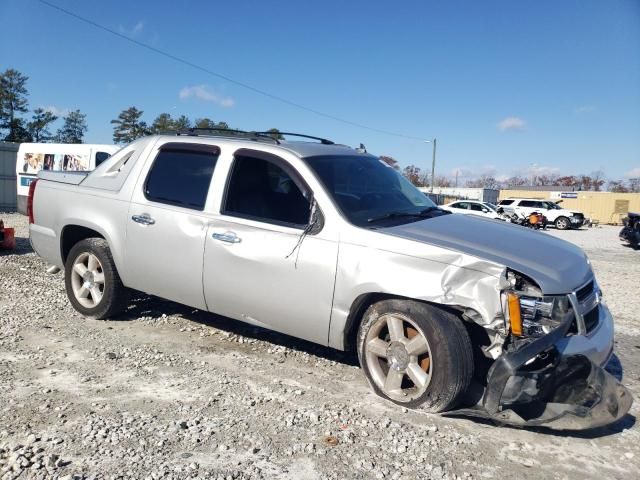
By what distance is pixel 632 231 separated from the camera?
727 inches

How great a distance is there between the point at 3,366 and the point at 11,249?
20.0 ft

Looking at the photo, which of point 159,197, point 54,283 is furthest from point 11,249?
point 159,197

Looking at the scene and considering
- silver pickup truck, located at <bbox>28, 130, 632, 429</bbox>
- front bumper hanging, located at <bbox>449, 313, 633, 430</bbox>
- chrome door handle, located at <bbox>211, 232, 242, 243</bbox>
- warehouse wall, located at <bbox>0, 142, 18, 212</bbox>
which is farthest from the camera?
warehouse wall, located at <bbox>0, 142, 18, 212</bbox>

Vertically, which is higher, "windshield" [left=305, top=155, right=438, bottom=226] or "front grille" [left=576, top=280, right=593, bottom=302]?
"windshield" [left=305, top=155, right=438, bottom=226]

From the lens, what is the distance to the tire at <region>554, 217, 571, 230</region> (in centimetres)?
3144

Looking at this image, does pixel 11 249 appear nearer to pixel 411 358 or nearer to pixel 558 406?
pixel 411 358

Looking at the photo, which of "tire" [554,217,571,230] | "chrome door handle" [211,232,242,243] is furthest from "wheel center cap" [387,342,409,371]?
"tire" [554,217,571,230]

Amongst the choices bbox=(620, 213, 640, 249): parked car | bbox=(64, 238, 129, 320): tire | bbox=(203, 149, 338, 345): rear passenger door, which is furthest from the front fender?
bbox=(620, 213, 640, 249): parked car

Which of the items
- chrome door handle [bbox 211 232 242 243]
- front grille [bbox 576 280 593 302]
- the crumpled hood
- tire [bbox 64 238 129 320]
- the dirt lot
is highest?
the crumpled hood

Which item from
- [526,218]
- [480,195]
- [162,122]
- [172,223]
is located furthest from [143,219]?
[480,195]

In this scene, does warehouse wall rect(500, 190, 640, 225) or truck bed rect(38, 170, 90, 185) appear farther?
warehouse wall rect(500, 190, 640, 225)

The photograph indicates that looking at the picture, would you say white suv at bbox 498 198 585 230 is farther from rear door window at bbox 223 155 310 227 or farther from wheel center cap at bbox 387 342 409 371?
wheel center cap at bbox 387 342 409 371

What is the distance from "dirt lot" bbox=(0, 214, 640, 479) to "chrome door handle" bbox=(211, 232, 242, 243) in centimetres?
104

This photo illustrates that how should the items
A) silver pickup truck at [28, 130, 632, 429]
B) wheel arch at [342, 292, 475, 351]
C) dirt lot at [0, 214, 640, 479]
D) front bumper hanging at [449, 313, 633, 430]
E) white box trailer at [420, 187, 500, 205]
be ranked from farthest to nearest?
white box trailer at [420, 187, 500, 205] → wheel arch at [342, 292, 475, 351] → silver pickup truck at [28, 130, 632, 429] → front bumper hanging at [449, 313, 633, 430] → dirt lot at [0, 214, 640, 479]
